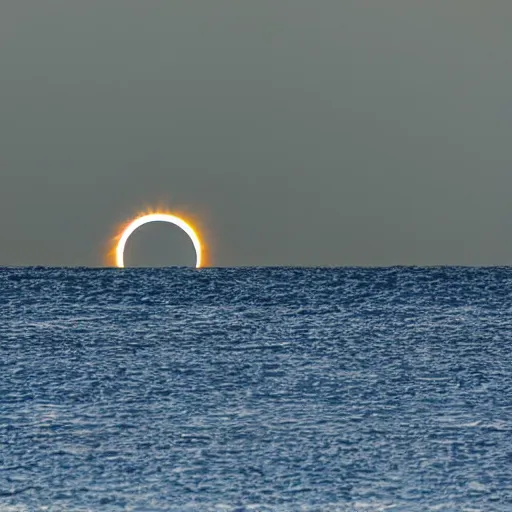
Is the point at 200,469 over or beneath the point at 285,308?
beneath

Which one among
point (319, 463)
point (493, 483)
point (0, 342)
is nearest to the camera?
point (493, 483)

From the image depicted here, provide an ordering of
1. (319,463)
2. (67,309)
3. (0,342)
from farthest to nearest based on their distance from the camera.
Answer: (67,309) < (0,342) < (319,463)

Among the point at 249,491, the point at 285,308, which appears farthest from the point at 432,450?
the point at 285,308

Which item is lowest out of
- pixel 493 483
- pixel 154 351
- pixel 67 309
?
pixel 493 483

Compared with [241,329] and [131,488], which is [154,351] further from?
[131,488]

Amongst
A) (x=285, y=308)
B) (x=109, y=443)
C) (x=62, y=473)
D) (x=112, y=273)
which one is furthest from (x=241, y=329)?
(x=62, y=473)

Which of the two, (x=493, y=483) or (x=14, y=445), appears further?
(x=14, y=445)

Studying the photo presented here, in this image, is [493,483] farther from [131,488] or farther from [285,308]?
[285,308]
